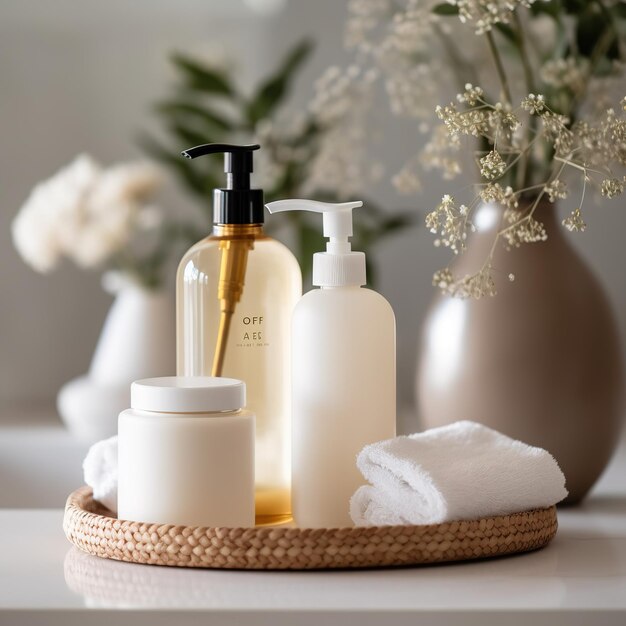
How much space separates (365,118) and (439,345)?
0.60 meters

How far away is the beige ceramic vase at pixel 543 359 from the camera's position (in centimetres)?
81

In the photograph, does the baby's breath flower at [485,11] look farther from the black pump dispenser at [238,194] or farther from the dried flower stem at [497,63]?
the black pump dispenser at [238,194]

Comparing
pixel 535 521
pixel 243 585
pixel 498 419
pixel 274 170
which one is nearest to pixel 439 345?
pixel 498 419

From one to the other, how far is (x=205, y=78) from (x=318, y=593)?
912 millimetres

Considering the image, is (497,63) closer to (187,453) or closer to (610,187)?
(610,187)

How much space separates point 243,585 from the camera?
565mm

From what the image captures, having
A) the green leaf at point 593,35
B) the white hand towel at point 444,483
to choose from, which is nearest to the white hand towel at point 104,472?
the white hand towel at point 444,483

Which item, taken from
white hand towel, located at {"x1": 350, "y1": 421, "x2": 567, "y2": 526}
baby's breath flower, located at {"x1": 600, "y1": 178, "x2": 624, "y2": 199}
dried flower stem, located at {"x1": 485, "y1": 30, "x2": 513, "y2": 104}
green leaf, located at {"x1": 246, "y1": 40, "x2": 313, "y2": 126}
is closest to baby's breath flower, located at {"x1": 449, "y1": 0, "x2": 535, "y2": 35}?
dried flower stem, located at {"x1": 485, "y1": 30, "x2": 513, "y2": 104}

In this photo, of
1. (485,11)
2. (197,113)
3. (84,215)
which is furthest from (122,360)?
(485,11)

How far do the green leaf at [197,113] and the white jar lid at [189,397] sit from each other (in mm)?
778

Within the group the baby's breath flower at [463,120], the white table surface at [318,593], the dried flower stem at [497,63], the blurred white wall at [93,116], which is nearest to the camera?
the white table surface at [318,593]

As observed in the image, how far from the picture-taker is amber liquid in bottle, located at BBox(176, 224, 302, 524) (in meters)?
0.67

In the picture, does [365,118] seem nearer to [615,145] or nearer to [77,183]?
[77,183]

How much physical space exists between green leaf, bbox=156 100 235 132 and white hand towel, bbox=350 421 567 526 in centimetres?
78
